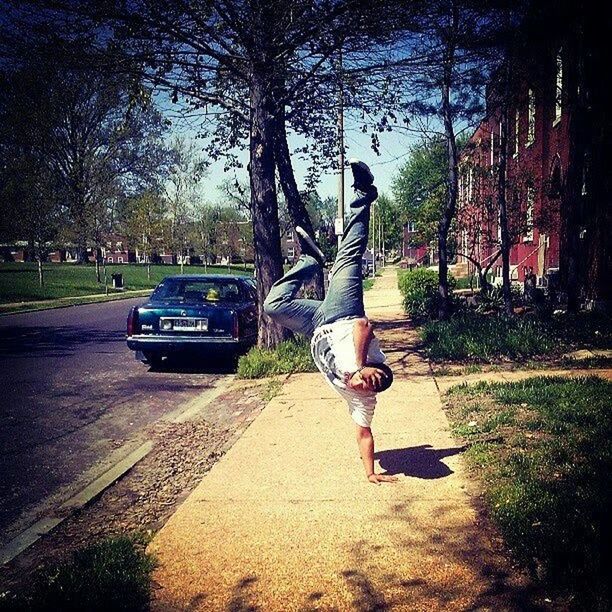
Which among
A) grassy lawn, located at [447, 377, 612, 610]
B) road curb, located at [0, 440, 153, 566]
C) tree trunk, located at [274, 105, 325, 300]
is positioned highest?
tree trunk, located at [274, 105, 325, 300]

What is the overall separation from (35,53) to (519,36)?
24.1ft

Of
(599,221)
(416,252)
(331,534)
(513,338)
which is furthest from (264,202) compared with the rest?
(416,252)

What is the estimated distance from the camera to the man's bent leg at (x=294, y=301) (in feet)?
10.6

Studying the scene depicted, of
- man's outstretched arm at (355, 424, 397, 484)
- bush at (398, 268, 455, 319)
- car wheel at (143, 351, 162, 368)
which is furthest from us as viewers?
bush at (398, 268, 455, 319)

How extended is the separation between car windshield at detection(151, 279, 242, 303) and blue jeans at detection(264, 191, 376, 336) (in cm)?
558

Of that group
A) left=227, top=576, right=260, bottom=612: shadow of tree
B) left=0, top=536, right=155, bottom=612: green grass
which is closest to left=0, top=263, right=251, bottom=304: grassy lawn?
left=0, top=536, right=155, bottom=612: green grass

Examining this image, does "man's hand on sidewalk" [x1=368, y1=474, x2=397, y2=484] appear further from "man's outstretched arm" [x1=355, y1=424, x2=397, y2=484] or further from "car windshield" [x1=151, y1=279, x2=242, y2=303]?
"car windshield" [x1=151, y1=279, x2=242, y2=303]

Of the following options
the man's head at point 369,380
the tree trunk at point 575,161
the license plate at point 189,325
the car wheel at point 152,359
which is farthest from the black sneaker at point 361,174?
the tree trunk at point 575,161

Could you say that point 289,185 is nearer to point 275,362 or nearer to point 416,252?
point 275,362

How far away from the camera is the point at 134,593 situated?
248cm

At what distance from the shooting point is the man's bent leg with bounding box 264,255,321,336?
323 centimetres

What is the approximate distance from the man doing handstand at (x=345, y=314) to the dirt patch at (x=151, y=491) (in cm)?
162

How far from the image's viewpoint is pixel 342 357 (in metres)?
3.20

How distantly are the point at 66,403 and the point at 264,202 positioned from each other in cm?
438
